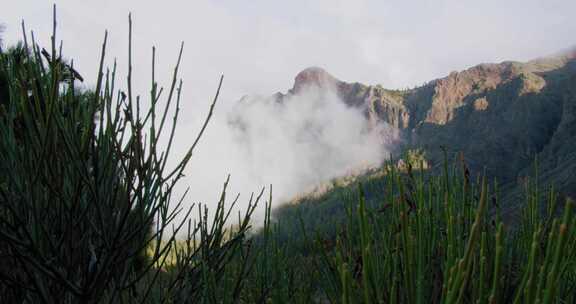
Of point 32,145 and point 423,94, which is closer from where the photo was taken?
point 32,145

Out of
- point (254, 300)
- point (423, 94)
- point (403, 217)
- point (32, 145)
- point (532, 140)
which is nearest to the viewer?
point (403, 217)

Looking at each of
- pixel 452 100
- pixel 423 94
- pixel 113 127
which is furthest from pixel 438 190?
pixel 423 94

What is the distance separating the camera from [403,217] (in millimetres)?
1131

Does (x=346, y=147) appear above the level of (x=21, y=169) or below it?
above

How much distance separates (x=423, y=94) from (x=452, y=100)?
2475 centimetres

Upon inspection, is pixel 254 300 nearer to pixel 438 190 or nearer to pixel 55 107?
pixel 438 190

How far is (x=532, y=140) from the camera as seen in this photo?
9394 cm

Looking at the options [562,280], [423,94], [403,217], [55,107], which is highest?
[423,94]

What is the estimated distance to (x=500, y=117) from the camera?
108938 mm

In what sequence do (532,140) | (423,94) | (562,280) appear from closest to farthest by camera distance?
(562,280)
(532,140)
(423,94)

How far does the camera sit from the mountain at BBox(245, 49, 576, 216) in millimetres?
73938

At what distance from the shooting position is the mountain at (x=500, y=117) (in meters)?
73.9

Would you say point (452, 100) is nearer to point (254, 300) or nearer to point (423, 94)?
point (423, 94)

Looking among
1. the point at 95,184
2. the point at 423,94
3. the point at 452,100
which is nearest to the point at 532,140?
the point at 452,100
